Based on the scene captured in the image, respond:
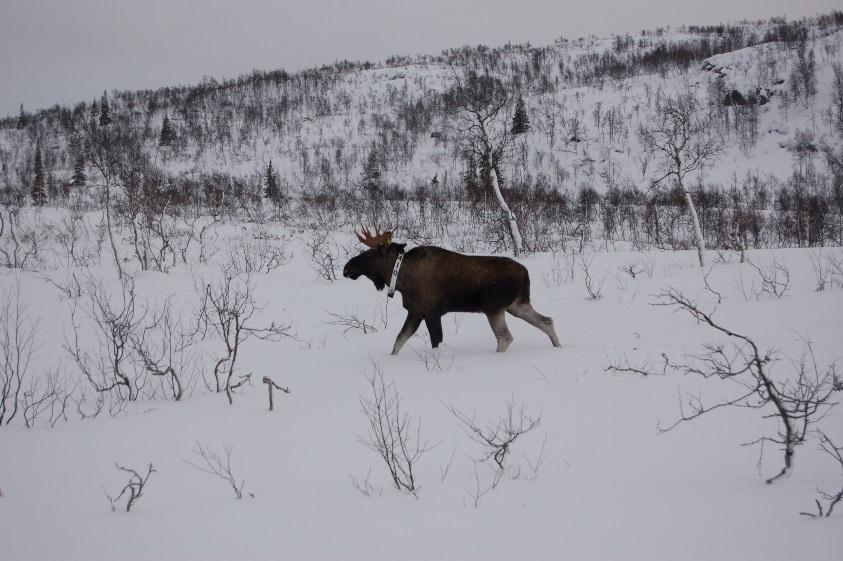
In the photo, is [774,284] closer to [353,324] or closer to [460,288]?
[460,288]

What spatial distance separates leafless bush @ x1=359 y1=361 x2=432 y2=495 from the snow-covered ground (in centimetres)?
8

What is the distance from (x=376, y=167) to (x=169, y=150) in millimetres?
21109

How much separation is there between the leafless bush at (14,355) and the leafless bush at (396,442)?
10.0 feet

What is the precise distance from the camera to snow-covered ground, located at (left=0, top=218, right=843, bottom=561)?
1.84 meters

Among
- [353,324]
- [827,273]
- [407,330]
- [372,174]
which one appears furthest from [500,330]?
[372,174]

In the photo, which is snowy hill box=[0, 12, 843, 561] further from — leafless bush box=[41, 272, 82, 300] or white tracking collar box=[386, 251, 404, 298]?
leafless bush box=[41, 272, 82, 300]

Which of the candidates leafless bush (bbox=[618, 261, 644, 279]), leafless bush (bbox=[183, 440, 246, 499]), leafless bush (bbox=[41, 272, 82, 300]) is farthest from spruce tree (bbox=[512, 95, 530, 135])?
leafless bush (bbox=[183, 440, 246, 499])

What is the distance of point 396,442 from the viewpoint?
3.18 meters

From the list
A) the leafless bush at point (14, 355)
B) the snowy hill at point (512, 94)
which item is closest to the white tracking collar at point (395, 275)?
the leafless bush at point (14, 355)

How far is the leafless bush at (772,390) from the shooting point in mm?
2166

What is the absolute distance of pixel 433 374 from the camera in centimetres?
483

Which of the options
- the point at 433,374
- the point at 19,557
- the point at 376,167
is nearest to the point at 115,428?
the point at 19,557

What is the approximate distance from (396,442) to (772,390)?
254 cm

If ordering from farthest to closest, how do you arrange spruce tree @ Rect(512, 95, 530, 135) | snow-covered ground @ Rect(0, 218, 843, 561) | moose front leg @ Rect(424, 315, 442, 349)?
spruce tree @ Rect(512, 95, 530, 135), moose front leg @ Rect(424, 315, 442, 349), snow-covered ground @ Rect(0, 218, 843, 561)
